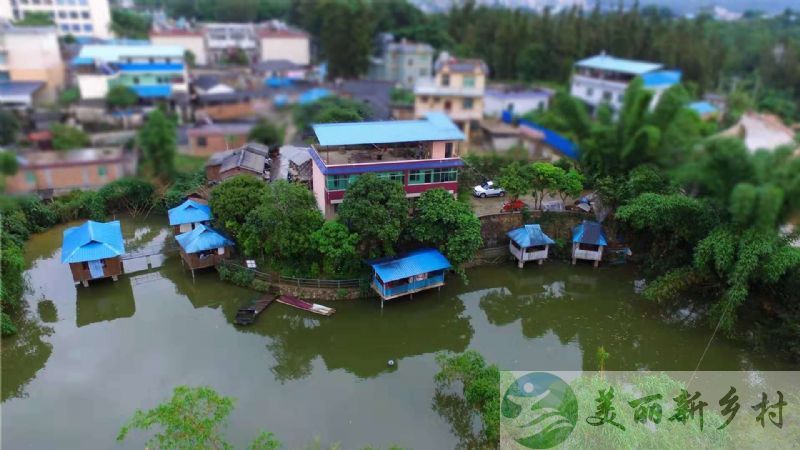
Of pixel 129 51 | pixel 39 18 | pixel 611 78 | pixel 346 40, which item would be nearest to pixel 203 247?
pixel 39 18

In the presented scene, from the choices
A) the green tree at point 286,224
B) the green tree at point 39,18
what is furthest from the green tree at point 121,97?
the green tree at point 39,18

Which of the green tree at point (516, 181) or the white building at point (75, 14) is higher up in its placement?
the white building at point (75, 14)

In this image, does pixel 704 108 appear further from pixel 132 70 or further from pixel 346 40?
pixel 132 70

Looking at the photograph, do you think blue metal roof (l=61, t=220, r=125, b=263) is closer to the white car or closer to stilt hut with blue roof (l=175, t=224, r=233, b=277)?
stilt hut with blue roof (l=175, t=224, r=233, b=277)

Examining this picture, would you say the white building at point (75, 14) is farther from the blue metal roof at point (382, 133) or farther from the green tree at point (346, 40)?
the green tree at point (346, 40)

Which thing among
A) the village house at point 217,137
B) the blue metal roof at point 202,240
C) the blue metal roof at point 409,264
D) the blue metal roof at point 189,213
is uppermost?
the village house at point 217,137

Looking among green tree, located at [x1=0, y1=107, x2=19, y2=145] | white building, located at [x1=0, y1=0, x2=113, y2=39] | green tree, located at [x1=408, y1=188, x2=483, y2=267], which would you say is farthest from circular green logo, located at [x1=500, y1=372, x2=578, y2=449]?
white building, located at [x1=0, y1=0, x2=113, y2=39]

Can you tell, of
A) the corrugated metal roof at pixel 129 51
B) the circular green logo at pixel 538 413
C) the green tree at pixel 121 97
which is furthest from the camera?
the corrugated metal roof at pixel 129 51
